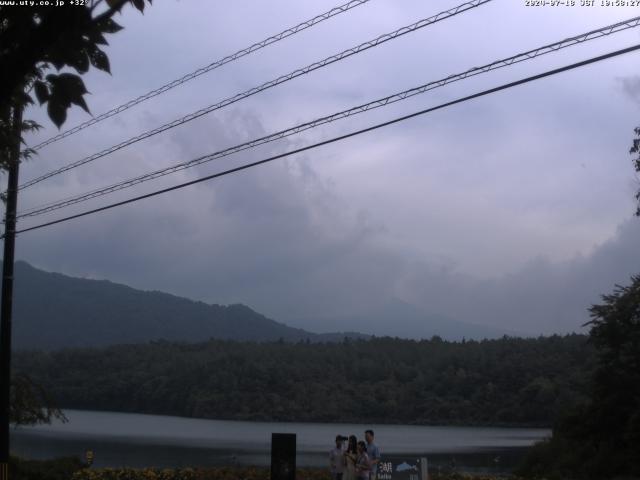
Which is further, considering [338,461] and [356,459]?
[338,461]

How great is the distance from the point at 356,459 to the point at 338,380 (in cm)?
6405

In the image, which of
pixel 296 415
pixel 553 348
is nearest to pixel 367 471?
pixel 553 348

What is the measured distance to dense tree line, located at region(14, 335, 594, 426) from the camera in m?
61.8

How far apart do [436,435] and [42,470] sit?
40095 mm

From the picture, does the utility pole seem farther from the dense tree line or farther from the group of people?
the dense tree line

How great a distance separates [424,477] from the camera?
17.1 metres

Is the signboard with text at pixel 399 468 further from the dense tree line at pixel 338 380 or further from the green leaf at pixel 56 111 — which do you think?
the dense tree line at pixel 338 380

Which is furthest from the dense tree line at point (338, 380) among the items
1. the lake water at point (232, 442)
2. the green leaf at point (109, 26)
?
the green leaf at point (109, 26)

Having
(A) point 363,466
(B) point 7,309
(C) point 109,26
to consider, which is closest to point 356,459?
(A) point 363,466

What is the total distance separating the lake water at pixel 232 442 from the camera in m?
37.8

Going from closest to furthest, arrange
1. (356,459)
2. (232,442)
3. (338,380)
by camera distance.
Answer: (356,459) < (232,442) < (338,380)

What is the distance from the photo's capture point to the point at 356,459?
57.3ft

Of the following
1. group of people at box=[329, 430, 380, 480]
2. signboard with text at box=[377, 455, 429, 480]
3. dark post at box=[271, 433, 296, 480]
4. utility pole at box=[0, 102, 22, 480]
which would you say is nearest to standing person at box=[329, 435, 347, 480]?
group of people at box=[329, 430, 380, 480]

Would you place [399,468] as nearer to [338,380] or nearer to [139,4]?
[139,4]
